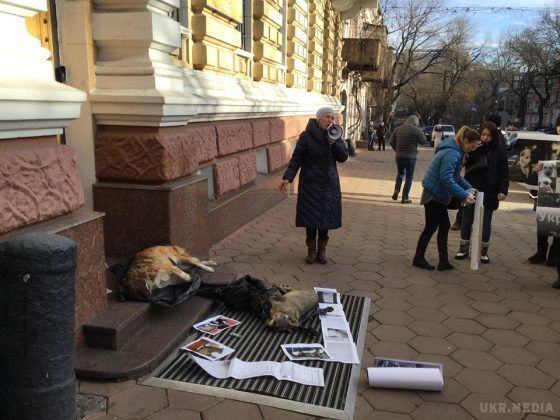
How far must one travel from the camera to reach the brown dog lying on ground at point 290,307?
3.69 metres

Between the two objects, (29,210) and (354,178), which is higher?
(29,210)

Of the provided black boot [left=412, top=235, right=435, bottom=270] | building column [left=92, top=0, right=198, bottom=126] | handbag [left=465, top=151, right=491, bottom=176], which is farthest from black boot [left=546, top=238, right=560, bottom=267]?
building column [left=92, top=0, right=198, bottom=126]

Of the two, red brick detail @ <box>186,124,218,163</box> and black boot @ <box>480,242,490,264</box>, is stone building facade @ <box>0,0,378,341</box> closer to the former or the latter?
red brick detail @ <box>186,124,218,163</box>

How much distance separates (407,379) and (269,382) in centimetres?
83

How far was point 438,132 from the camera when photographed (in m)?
34.6

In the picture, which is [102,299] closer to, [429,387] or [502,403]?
[429,387]

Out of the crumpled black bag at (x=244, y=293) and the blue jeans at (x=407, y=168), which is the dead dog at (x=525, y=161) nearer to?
the crumpled black bag at (x=244, y=293)

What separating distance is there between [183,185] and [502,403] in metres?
2.93

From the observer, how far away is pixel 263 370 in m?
3.06

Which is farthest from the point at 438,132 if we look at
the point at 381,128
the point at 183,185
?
the point at 183,185

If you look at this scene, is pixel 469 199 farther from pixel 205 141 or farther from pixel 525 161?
pixel 205 141

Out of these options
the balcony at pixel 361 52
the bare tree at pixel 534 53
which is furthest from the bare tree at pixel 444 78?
the balcony at pixel 361 52

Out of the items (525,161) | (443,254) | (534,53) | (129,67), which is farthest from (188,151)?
(534,53)

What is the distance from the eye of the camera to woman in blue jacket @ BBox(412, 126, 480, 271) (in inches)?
192
